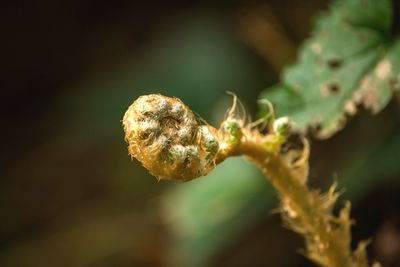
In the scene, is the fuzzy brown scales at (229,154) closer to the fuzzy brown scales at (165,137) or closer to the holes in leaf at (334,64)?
the fuzzy brown scales at (165,137)

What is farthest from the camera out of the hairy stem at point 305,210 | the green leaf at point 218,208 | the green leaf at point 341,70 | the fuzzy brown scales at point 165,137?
the green leaf at point 218,208

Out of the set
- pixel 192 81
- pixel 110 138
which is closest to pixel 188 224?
pixel 192 81

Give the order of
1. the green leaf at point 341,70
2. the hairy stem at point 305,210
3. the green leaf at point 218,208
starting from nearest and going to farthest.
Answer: the hairy stem at point 305,210 < the green leaf at point 341,70 < the green leaf at point 218,208

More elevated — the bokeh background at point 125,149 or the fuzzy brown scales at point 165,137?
the bokeh background at point 125,149

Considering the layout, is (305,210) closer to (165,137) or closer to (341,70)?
(165,137)

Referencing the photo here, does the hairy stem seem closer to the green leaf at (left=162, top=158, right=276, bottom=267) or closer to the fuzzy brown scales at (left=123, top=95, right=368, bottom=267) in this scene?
the fuzzy brown scales at (left=123, top=95, right=368, bottom=267)

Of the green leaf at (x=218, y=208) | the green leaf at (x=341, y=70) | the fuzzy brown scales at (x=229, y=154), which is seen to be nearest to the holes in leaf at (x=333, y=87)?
the green leaf at (x=341, y=70)
